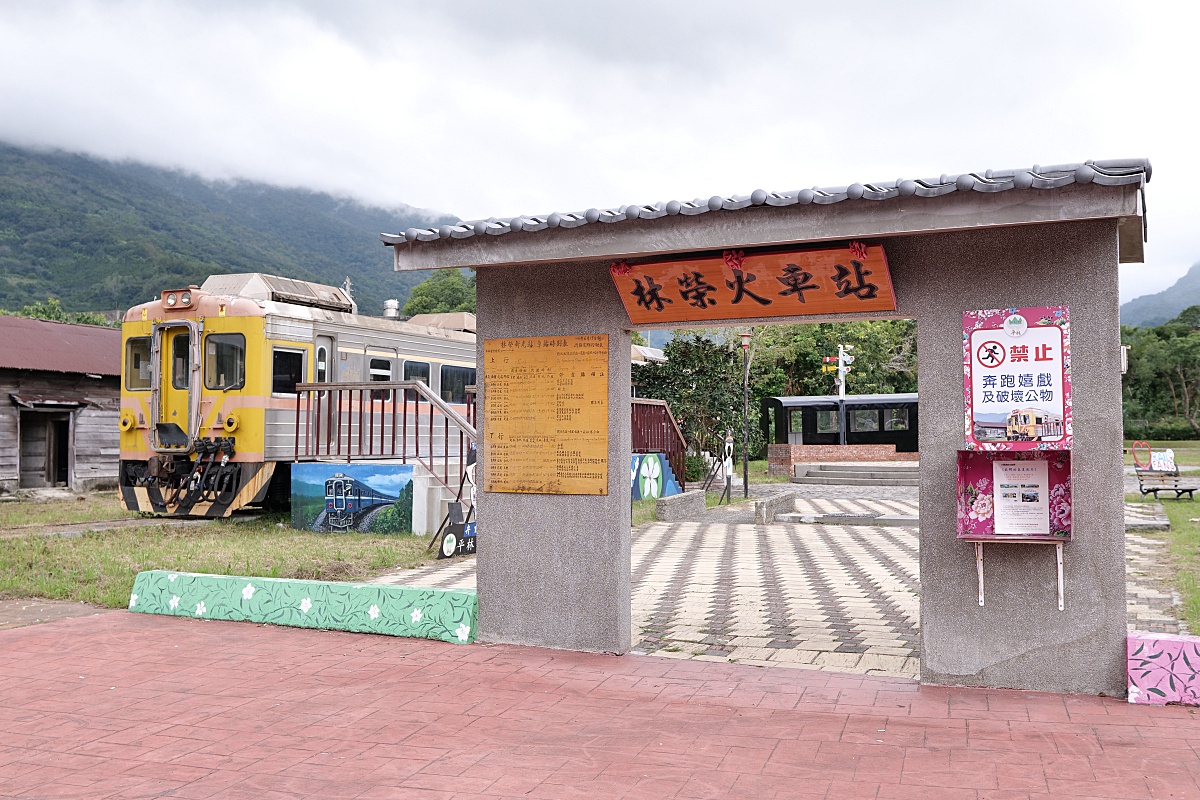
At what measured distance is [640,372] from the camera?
23734mm

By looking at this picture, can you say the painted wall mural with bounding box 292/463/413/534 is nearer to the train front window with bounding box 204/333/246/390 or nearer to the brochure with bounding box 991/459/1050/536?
the train front window with bounding box 204/333/246/390

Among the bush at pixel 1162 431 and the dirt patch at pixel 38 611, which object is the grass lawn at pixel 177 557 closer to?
the dirt patch at pixel 38 611

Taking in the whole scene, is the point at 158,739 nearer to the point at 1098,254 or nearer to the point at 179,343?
the point at 1098,254

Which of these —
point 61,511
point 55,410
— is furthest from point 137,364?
point 55,410

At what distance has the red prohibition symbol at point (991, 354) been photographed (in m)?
5.56

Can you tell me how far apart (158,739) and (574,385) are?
3138 millimetres

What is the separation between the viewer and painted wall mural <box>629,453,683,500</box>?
57.8 ft

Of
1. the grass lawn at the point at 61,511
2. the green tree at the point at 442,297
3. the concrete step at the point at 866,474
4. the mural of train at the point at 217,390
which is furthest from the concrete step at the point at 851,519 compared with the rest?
the green tree at the point at 442,297

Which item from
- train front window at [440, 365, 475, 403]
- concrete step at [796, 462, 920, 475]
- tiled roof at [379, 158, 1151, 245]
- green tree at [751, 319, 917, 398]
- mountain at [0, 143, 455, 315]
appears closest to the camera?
tiled roof at [379, 158, 1151, 245]

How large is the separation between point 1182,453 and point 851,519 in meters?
27.0

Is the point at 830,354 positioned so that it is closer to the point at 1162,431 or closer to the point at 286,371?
the point at 1162,431

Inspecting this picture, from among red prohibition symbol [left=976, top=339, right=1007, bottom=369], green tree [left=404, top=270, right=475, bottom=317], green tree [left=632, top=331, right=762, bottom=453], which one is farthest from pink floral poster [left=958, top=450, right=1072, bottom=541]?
green tree [left=404, top=270, right=475, bottom=317]

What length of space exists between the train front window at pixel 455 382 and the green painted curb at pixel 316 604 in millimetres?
8885

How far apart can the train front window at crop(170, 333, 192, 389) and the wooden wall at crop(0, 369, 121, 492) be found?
25.9 ft
